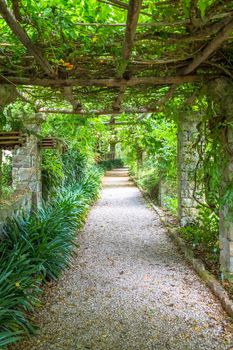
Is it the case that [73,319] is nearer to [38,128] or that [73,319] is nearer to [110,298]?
[110,298]

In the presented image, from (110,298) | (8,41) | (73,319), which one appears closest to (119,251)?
(110,298)

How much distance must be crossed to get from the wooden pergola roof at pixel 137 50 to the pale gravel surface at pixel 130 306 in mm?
2321

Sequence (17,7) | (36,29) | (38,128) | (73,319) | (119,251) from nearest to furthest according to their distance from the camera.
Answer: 1. (17,7)
2. (36,29)
3. (73,319)
4. (119,251)
5. (38,128)

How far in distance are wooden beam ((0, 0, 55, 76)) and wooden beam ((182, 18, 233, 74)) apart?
132 cm

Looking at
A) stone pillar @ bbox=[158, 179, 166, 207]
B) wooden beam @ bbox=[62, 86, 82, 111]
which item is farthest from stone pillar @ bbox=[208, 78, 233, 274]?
stone pillar @ bbox=[158, 179, 166, 207]

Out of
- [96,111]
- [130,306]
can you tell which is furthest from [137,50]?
[96,111]

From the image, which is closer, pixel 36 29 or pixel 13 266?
pixel 36 29

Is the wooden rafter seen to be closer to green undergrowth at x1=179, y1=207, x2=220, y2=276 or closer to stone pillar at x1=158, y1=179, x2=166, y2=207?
green undergrowth at x1=179, y1=207, x2=220, y2=276

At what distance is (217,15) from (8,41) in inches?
70.0

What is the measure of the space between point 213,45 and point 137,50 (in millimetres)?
716

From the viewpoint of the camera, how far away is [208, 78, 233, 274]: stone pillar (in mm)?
3789

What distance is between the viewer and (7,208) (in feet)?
Answer: 16.4

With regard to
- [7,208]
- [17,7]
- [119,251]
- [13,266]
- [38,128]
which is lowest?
[119,251]

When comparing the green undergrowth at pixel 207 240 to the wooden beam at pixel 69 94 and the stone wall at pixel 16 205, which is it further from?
the stone wall at pixel 16 205
